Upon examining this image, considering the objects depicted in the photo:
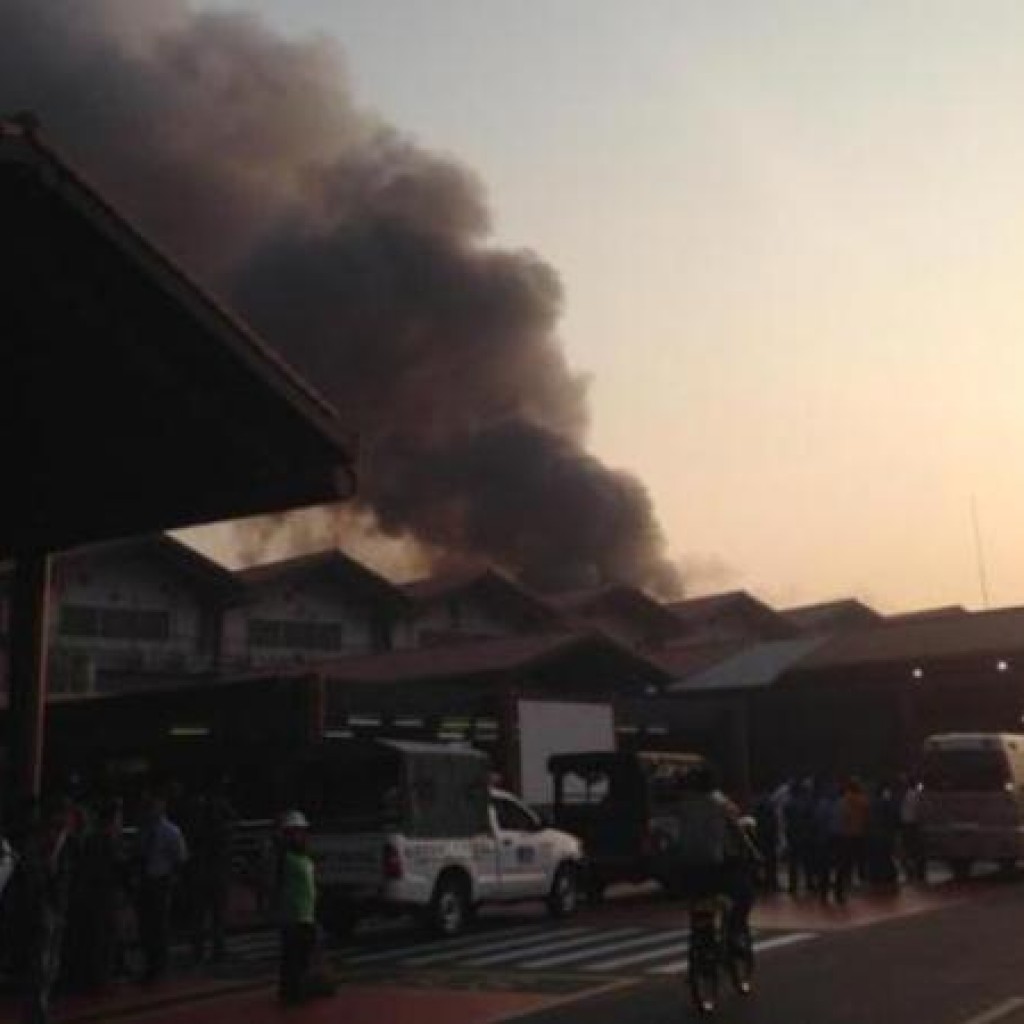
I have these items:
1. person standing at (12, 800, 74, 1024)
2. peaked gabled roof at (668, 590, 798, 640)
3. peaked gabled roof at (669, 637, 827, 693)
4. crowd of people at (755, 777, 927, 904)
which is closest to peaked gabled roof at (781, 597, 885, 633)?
peaked gabled roof at (668, 590, 798, 640)

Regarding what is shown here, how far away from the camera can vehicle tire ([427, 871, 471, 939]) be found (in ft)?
55.6

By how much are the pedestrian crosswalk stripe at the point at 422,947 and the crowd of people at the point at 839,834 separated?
3.98 meters

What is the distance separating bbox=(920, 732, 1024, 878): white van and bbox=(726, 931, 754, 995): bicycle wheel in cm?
1306

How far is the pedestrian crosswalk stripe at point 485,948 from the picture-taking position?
48.2 feet

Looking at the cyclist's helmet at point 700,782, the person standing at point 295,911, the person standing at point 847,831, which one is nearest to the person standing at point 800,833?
the person standing at point 847,831

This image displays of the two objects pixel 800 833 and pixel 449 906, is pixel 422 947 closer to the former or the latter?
pixel 449 906

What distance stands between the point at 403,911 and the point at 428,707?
40.5 feet

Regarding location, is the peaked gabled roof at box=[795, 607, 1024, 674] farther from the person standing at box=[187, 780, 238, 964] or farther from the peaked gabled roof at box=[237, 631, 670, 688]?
the person standing at box=[187, 780, 238, 964]

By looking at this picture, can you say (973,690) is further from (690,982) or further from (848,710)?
(690,982)

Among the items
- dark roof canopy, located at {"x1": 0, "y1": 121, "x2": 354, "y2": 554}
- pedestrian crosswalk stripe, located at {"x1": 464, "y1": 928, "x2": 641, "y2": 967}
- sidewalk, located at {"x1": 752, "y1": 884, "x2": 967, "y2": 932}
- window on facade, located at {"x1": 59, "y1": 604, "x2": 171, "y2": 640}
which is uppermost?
window on facade, located at {"x1": 59, "y1": 604, "x2": 171, "y2": 640}

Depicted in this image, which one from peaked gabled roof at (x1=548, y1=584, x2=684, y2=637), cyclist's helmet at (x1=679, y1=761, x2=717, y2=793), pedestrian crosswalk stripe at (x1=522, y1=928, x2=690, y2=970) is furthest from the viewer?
peaked gabled roof at (x1=548, y1=584, x2=684, y2=637)

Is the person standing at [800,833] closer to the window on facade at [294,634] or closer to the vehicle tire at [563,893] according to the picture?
the vehicle tire at [563,893]

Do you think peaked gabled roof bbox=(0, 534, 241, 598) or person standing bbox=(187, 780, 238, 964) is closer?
person standing bbox=(187, 780, 238, 964)

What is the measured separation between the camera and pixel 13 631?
1517cm
